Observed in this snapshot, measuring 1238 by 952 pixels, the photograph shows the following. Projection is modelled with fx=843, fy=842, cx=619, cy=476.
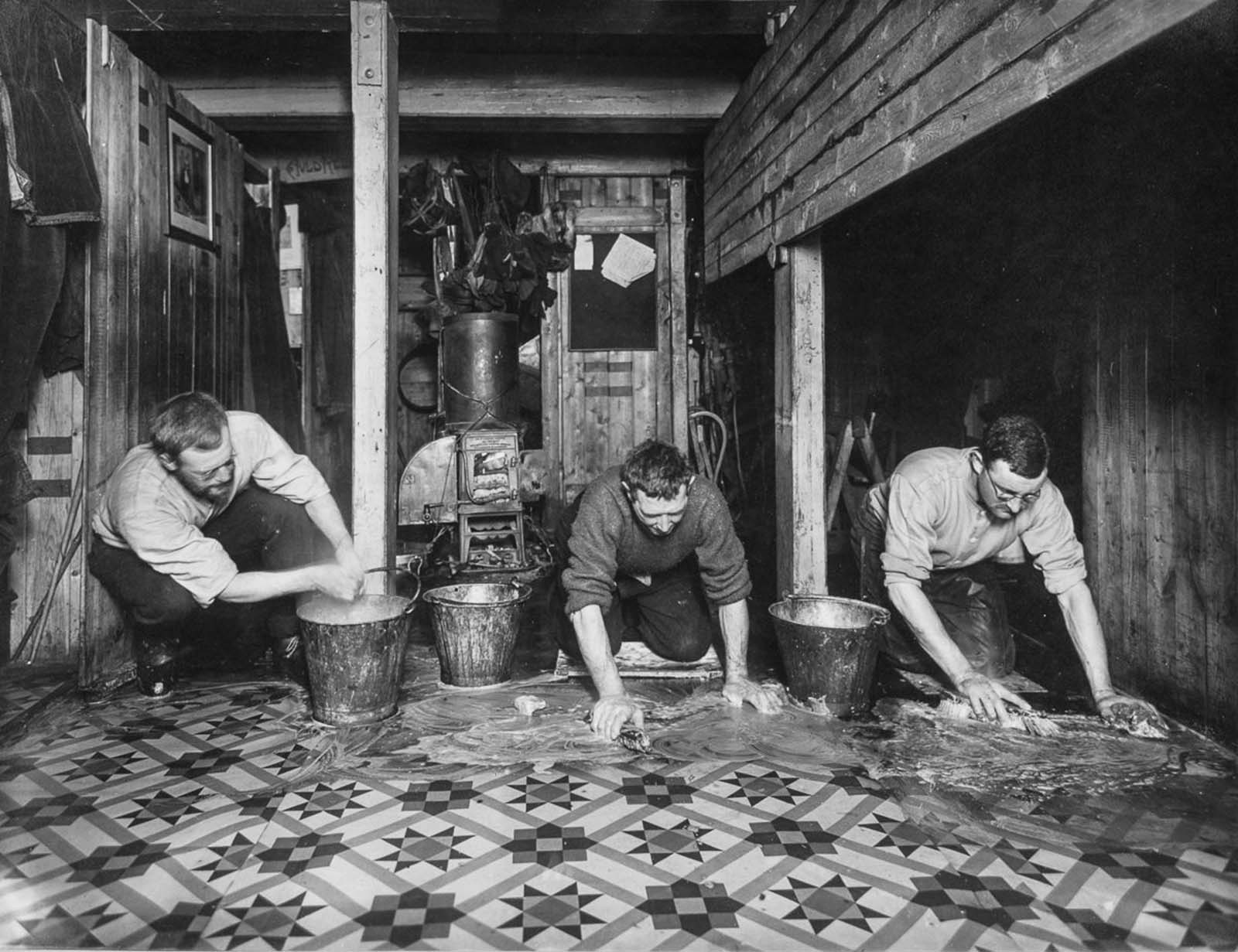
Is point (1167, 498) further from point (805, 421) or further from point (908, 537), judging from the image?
point (805, 421)

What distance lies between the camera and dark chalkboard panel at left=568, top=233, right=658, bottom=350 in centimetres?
679

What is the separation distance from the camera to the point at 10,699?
385 centimetres

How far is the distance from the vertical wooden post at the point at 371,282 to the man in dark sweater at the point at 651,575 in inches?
37.4

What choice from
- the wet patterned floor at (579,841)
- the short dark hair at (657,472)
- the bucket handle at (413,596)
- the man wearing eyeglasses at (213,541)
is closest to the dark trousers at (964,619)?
the wet patterned floor at (579,841)

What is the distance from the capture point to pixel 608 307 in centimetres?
679

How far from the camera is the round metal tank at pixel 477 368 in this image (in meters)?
5.93

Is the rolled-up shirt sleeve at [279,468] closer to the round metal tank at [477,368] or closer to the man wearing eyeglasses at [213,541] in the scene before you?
the man wearing eyeglasses at [213,541]

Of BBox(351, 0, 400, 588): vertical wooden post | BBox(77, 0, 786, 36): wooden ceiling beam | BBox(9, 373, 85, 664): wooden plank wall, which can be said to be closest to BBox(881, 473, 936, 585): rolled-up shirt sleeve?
BBox(351, 0, 400, 588): vertical wooden post

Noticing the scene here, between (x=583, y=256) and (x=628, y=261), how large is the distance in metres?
0.36

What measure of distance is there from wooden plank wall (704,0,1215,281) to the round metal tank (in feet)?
5.60

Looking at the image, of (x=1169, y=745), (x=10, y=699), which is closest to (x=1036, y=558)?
(x=1169, y=745)

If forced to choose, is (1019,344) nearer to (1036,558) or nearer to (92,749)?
(1036,558)

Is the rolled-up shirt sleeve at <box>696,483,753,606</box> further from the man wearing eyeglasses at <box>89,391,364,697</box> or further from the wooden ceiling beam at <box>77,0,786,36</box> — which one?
the wooden ceiling beam at <box>77,0,786,36</box>

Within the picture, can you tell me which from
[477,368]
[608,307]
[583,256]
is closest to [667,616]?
[477,368]
